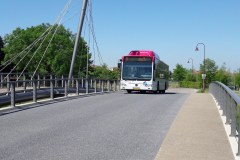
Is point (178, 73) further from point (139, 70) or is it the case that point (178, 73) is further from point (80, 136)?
point (80, 136)

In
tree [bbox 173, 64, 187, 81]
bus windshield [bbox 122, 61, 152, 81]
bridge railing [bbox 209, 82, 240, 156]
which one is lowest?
bridge railing [bbox 209, 82, 240, 156]

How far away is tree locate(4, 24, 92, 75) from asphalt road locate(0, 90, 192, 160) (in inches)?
1982

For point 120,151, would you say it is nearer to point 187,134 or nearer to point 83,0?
point 187,134

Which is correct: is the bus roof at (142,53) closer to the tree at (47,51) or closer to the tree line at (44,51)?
the tree line at (44,51)

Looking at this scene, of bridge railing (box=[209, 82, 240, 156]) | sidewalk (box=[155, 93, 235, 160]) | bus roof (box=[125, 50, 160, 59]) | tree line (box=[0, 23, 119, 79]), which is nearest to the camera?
sidewalk (box=[155, 93, 235, 160])

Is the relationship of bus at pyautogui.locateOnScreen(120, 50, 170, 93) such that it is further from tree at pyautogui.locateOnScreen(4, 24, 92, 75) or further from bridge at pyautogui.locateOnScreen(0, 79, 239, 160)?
tree at pyautogui.locateOnScreen(4, 24, 92, 75)

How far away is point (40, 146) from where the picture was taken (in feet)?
23.5

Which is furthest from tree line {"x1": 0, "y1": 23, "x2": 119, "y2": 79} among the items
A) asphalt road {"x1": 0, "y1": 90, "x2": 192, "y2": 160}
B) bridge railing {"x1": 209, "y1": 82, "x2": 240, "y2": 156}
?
bridge railing {"x1": 209, "y1": 82, "x2": 240, "y2": 156}

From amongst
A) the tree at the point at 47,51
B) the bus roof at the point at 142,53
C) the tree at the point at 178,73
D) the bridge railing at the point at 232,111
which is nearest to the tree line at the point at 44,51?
the tree at the point at 47,51

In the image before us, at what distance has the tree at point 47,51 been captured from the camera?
63000mm

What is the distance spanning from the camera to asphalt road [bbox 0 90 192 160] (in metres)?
6.57

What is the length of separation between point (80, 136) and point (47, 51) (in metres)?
56.4

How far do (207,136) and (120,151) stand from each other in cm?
250

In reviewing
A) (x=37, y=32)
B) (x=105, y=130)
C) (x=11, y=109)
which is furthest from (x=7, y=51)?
(x=105, y=130)
